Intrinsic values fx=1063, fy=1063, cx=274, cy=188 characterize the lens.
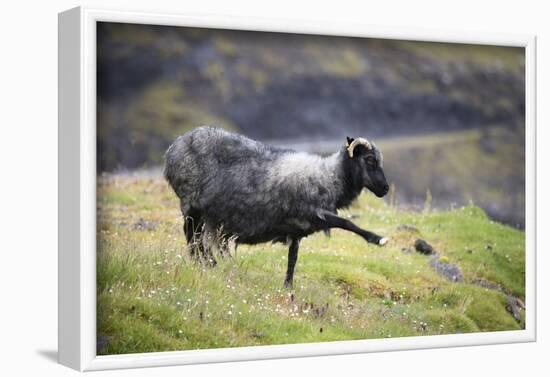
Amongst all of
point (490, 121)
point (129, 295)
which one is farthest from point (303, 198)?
point (490, 121)

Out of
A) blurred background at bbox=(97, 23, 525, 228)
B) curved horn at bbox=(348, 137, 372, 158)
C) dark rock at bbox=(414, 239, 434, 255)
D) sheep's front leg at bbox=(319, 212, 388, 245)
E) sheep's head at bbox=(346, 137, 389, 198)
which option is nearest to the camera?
blurred background at bbox=(97, 23, 525, 228)

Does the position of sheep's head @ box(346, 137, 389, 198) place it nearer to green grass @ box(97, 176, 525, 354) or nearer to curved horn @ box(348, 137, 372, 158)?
curved horn @ box(348, 137, 372, 158)

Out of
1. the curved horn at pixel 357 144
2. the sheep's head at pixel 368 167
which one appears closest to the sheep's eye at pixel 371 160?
the sheep's head at pixel 368 167

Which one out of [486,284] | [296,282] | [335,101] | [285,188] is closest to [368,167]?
[335,101]

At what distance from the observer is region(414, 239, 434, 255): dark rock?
1505 cm

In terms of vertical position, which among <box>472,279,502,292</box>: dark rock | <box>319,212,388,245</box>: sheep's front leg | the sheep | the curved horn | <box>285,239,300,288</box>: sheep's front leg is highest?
the curved horn

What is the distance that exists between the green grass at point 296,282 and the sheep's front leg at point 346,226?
31.1 inches

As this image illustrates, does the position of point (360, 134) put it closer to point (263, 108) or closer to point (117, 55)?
point (263, 108)

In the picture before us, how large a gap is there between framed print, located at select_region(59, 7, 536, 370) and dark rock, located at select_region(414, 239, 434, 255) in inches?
1.5

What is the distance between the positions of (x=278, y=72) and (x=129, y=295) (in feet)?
11.6

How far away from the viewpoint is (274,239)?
13.6 meters

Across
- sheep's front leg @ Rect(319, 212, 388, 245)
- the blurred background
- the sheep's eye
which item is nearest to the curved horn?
the sheep's eye

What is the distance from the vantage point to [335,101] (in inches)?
554

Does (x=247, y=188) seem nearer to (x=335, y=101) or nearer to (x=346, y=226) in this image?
(x=346, y=226)
